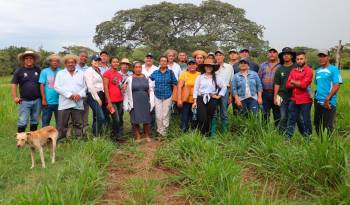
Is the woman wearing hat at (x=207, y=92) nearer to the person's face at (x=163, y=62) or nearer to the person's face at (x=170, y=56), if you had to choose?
the person's face at (x=163, y=62)

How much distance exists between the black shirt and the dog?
3.74ft

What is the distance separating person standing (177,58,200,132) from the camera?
21.8 ft

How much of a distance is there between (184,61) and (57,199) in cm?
458

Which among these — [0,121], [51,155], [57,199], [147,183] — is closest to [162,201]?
[147,183]

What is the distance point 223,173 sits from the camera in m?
4.24

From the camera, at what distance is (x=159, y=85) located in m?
6.86

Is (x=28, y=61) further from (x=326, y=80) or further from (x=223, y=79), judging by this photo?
(x=326, y=80)

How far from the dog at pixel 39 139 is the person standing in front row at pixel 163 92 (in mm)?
1976

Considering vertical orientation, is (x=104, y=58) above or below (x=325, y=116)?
above

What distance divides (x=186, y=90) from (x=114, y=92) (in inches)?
52.9

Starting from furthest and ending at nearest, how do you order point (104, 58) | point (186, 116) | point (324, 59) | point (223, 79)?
point (104, 58)
point (186, 116)
point (223, 79)
point (324, 59)

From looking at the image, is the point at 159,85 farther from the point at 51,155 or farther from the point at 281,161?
the point at 281,161

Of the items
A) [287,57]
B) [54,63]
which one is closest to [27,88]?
[54,63]

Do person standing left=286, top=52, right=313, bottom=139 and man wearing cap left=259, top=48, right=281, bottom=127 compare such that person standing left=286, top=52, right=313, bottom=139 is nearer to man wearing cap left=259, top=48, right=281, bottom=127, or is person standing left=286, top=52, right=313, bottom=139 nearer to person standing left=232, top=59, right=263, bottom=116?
man wearing cap left=259, top=48, right=281, bottom=127
